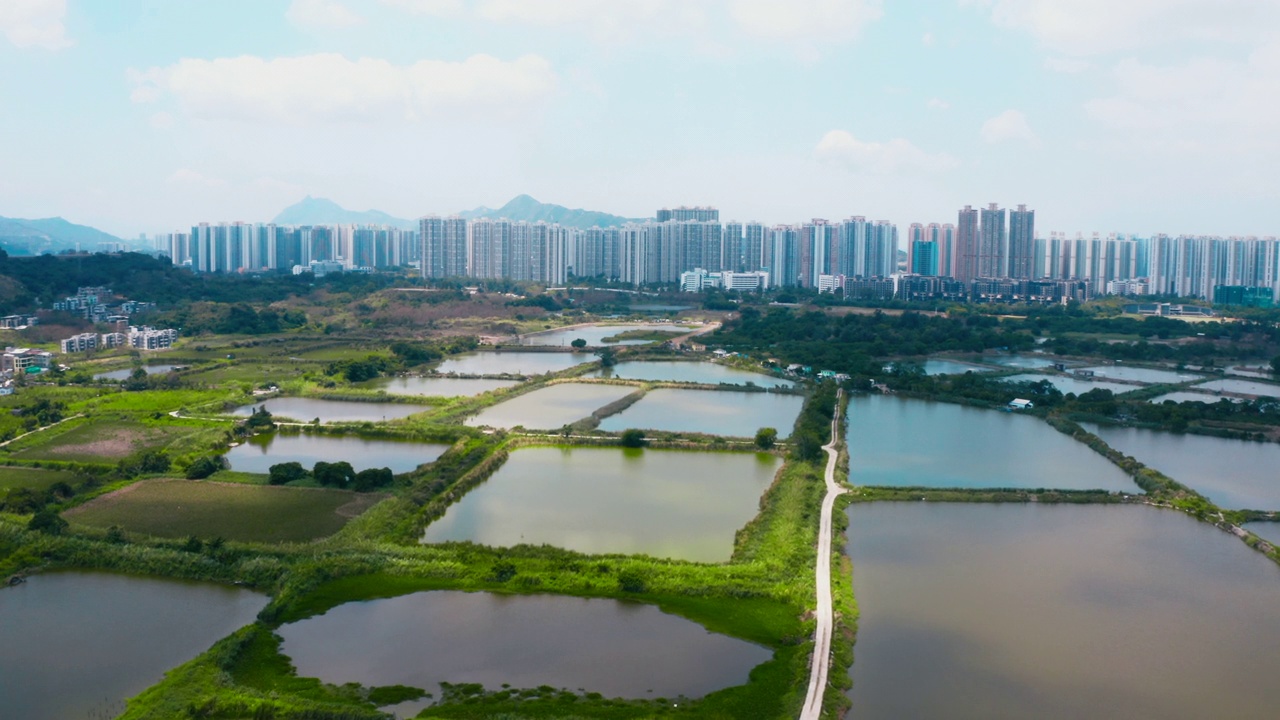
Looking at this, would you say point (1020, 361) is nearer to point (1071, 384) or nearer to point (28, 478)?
point (1071, 384)

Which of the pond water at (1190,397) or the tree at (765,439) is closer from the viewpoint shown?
the tree at (765,439)

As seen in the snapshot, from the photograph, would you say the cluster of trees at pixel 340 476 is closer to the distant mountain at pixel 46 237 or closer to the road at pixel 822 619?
the road at pixel 822 619

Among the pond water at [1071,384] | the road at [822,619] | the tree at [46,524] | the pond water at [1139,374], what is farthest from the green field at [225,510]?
the pond water at [1139,374]

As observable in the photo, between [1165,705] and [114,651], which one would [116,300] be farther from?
[1165,705]

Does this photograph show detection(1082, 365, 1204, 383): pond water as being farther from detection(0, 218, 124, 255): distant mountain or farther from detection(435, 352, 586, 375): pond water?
detection(0, 218, 124, 255): distant mountain

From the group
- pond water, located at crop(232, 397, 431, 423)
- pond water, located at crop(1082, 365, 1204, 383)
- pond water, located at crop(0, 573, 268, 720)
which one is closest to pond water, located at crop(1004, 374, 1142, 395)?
pond water, located at crop(1082, 365, 1204, 383)
